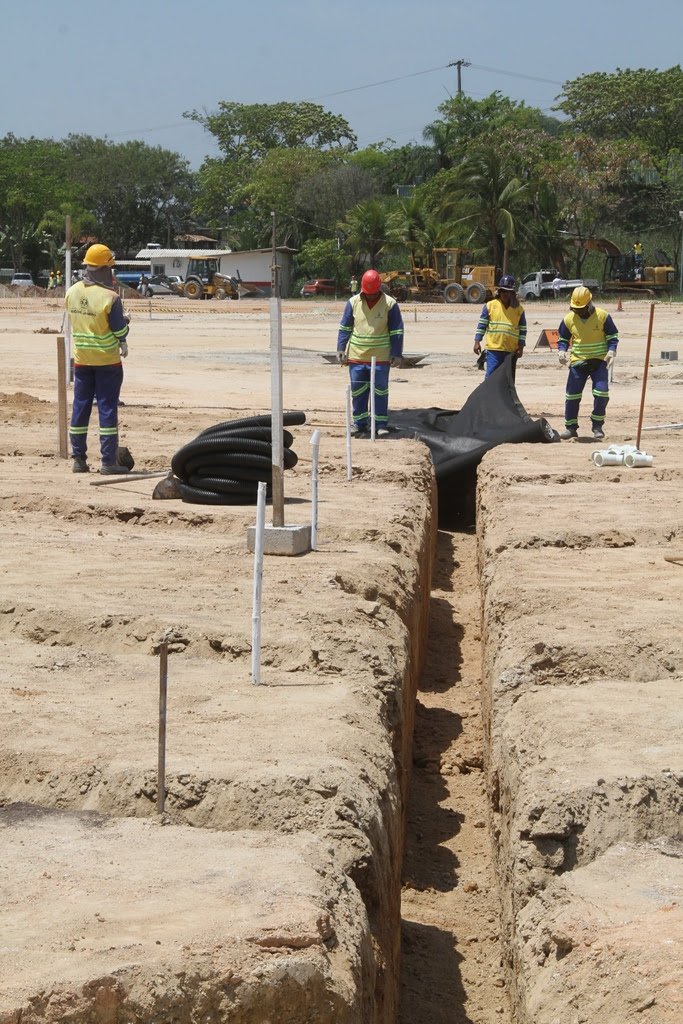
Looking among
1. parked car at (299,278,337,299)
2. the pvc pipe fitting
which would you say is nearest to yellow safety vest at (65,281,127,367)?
the pvc pipe fitting

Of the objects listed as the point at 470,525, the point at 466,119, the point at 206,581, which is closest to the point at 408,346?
the point at 470,525

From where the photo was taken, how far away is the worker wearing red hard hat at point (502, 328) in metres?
14.3

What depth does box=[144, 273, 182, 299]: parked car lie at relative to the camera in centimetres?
6166

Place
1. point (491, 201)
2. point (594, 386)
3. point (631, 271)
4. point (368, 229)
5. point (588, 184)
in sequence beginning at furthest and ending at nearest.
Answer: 1. point (368, 229)
2. point (588, 184)
3. point (631, 271)
4. point (491, 201)
5. point (594, 386)

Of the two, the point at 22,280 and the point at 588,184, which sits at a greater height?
the point at 588,184

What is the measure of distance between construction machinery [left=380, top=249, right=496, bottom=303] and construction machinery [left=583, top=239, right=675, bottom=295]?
5455mm

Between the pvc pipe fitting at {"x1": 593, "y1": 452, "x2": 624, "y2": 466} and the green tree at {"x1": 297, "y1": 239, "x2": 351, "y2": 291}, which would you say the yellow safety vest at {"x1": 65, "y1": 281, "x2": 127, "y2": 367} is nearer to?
the pvc pipe fitting at {"x1": 593, "y1": 452, "x2": 624, "y2": 466}

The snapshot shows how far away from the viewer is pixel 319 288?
58.5 metres

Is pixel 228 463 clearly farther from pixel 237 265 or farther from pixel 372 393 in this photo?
pixel 237 265

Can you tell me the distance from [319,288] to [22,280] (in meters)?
16.9

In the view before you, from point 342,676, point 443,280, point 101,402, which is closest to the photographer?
point 342,676

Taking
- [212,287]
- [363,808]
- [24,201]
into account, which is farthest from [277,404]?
[24,201]

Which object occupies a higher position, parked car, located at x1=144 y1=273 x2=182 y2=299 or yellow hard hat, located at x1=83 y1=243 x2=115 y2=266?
yellow hard hat, located at x1=83 y1=243 x2=115 y2=266

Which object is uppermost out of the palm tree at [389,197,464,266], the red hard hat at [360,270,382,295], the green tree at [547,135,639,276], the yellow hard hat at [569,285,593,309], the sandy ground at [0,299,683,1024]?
the green tree at [547,135,639,276]
